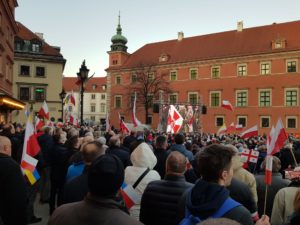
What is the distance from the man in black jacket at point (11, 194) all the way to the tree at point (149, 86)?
5186cm

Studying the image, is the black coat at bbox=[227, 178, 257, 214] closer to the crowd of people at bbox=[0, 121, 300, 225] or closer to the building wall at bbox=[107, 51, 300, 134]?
the crowd of people at bbox=[0, 121, 300, 225]

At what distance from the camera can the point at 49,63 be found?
46.4 metres

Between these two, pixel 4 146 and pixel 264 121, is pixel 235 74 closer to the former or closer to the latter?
pixel 264 121

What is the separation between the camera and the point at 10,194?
159 inches

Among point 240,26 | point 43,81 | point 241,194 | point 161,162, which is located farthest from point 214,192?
point 240,26

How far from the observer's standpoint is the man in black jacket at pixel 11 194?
4.04 m

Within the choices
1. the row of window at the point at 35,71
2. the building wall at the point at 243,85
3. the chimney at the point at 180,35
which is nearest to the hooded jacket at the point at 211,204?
the building wall at the point at 243,85

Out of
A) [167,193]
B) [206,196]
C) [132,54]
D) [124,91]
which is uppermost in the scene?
[132,54]

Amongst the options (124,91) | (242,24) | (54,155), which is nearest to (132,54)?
(124,91)

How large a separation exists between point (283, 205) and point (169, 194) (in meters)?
1.33

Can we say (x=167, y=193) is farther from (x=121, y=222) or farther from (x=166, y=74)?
(x=166, y=74)

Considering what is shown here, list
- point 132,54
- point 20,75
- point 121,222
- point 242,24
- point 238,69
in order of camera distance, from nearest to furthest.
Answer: point 121,222, point 20,75, point 238,69, point 242,24, point 132,54

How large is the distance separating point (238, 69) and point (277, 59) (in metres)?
5.78

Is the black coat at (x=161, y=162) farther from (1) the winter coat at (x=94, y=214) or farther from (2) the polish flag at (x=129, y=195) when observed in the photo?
(1) the winter coat at (x=94, y=214)
